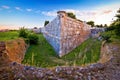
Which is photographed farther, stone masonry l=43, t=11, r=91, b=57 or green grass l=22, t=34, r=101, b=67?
stone masonry l=43, t=11, r=91, b=57

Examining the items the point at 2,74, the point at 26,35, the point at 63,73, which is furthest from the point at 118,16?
the point at 2,74

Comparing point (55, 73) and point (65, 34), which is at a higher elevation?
point (65, 34)

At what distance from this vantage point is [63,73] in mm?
6887

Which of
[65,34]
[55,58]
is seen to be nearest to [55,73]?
[55,58]

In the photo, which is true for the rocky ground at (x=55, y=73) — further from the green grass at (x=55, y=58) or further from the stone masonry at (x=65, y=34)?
the stone masonry at (x=65, y=34)

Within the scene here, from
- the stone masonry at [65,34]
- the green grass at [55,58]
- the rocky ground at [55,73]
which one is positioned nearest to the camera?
the rocky ground at [55,73]

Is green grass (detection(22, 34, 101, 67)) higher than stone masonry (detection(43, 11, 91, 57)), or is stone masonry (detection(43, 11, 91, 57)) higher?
stone masonry (detection(43, 11, 91, 57))

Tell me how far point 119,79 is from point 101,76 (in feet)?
2.06

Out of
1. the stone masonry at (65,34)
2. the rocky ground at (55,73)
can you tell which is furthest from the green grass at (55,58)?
the rocky ground at (55,73)

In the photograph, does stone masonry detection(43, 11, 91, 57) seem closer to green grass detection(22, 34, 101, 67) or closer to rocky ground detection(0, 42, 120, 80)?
green grass detection(22, 34, 101, 67)

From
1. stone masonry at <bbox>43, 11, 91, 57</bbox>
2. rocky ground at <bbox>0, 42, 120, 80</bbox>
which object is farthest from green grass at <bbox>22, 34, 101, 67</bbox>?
rocky ground at <bbox>0, 42, 120, 80</bbox>

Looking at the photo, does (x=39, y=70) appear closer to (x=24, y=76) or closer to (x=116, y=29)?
(x=24, y=76)

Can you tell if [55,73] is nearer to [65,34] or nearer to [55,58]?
[55,58]

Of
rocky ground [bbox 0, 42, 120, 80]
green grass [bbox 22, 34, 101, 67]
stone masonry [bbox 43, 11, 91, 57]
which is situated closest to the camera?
rocky ground [bbox 0, 42, 120, 80]
